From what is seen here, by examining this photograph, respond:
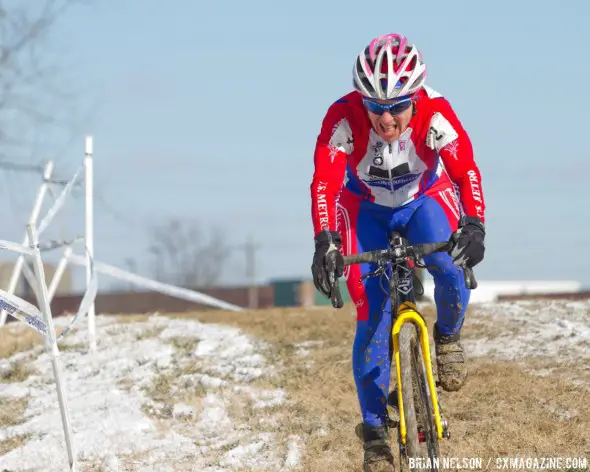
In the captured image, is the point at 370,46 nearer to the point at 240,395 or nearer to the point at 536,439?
the point at 536,439

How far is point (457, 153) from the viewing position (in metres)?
5.90

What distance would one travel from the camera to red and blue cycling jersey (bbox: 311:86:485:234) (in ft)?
19.2

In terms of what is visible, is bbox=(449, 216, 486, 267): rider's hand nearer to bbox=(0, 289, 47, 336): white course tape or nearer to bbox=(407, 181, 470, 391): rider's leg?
bbox=(407, 181, 470, 391): rider's leg

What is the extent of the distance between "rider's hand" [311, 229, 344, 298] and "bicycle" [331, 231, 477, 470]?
5 cm

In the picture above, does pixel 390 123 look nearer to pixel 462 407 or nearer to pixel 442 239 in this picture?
pixel 442 239

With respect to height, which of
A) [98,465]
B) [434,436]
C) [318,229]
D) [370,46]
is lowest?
[98,465]

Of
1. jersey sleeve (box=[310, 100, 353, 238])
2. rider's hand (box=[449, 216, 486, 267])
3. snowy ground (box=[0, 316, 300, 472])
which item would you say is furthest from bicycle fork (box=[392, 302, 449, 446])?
snowy ground (box=[0, 316, 300, 472])

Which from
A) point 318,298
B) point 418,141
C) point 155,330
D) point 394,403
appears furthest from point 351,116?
point 318,298

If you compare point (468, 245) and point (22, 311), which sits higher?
point (468, 245)

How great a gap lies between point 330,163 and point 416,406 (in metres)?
1.60

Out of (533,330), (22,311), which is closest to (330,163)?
(22,311)

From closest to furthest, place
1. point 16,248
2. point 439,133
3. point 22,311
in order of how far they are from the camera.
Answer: point 439,133, point 16,248, point 22,311

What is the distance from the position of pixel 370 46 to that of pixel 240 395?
4226 millimetres

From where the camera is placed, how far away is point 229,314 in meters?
13.2
